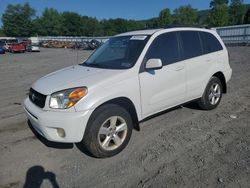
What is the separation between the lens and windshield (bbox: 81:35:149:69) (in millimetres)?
4153

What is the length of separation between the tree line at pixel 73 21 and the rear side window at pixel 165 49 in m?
81.2

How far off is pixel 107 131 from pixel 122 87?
2.33 ft

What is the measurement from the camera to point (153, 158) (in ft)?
12.0

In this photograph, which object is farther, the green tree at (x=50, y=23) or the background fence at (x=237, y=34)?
the green tree at (x=50, y=23)

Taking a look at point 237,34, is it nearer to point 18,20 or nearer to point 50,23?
point 50,23

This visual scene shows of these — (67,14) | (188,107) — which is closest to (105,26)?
(67,14)

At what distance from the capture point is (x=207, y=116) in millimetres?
5199

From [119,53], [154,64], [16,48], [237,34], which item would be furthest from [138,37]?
[16,48]

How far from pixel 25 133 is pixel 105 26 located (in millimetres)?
118589

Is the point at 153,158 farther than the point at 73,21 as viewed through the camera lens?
No

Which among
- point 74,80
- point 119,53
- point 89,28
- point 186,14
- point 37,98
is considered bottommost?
point 37,98

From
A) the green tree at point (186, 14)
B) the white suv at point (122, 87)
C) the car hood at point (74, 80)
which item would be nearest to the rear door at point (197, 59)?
the white suv at point (122, 87)

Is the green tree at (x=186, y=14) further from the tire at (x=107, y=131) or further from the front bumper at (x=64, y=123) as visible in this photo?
the front bumper at (x=64, y=123)

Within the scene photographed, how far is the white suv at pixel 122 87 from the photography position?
11.3 ft
